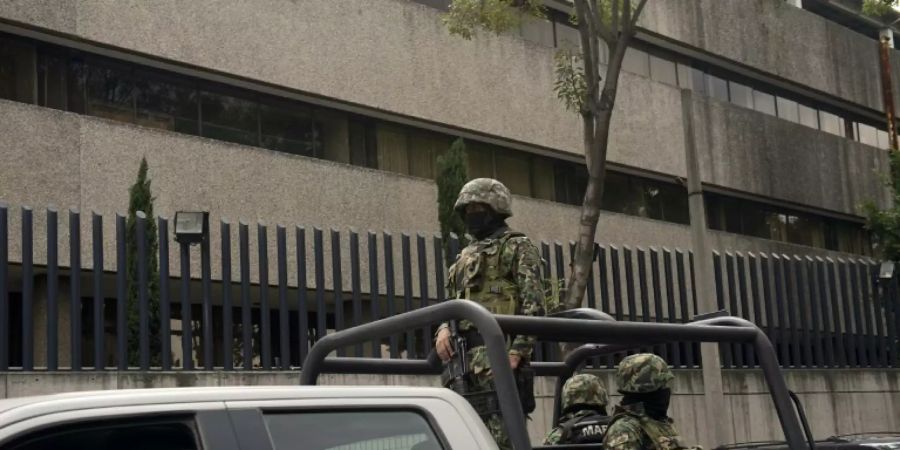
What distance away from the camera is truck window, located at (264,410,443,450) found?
3.39 m

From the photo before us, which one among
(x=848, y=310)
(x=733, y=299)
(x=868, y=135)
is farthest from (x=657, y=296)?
(x=868, y=135)

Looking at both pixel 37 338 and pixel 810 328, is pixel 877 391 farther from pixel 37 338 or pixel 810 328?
pixel 37 338

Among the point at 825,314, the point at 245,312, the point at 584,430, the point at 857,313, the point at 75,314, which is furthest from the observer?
the point at 857,313

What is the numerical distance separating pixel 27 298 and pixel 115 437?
7870mm

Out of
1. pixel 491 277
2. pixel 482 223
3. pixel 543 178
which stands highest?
pixel 543 178

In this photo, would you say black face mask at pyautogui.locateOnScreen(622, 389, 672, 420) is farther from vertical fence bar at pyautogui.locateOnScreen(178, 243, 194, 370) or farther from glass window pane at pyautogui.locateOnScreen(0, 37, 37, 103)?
A: glass window pane at pyautogui.locateOnScreen(0, 37, 37, 103)

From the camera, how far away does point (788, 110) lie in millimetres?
28859

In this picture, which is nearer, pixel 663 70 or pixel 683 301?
pixel 683 301

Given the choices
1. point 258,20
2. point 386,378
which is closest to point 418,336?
point 386,378

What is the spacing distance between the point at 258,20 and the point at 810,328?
9.44m

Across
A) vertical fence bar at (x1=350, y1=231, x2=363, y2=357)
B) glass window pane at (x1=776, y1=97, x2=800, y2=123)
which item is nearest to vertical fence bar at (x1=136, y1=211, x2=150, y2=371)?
vertical fence bar at (x1=350, y1=231, x2=363, y2=357)

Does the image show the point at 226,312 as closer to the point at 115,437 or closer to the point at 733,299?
the point at 733,299

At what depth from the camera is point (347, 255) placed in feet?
58.4

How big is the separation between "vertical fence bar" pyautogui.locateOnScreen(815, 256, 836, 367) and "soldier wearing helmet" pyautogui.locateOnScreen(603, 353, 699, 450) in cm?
1381
